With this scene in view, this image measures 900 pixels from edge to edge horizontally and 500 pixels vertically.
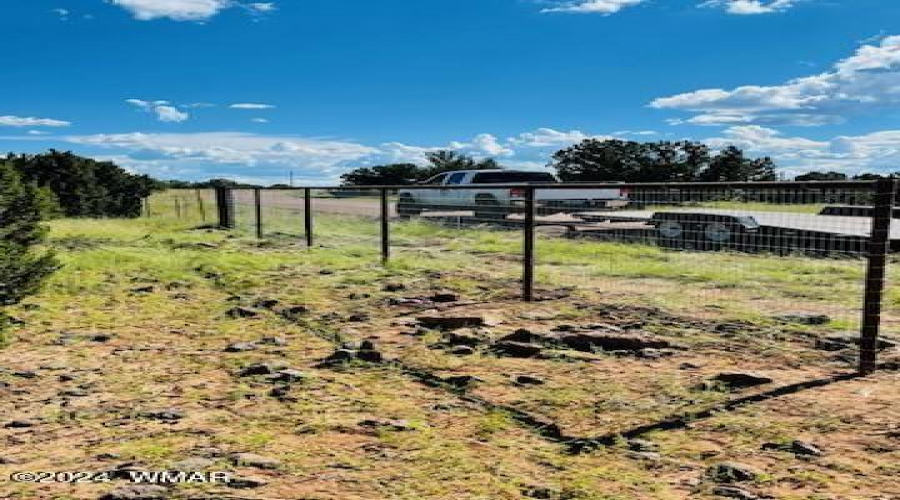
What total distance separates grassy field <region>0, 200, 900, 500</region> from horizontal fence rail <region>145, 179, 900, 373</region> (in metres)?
0.37

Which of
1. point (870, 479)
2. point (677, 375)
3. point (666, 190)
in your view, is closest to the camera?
point (870, 479)

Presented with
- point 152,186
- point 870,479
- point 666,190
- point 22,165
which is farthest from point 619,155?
point 870,479

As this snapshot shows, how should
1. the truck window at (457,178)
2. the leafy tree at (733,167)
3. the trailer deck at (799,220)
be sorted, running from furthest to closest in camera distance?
1. the leafy tree at (733,167)
2. the truck window at (457,178)
3. the trailer deck at (799,220)

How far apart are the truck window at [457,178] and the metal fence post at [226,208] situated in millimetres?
6591

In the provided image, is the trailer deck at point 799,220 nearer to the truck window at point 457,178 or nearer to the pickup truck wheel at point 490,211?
the pickup truck wheel at point 490,211

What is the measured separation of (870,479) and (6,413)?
4508mm

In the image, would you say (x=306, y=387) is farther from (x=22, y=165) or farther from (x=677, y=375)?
(x=22, y=165)

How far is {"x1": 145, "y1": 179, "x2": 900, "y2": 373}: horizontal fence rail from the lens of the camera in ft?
17.0

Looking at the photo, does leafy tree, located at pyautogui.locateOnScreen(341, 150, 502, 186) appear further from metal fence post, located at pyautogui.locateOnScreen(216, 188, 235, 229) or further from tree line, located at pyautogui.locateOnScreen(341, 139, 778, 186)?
metal fence post, located at pyautogui.locateOnScreen(216, 188, 235, 229)

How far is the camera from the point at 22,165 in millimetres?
23188

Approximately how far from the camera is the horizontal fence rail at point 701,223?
5172 mm

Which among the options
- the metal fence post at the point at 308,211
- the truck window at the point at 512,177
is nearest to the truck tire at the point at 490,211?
the metal fence post at the point at 308,211

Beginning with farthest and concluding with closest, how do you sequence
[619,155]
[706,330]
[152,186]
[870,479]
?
[619,155] → [152,186] → [706,330] → [870,479]

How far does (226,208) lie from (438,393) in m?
16.7
